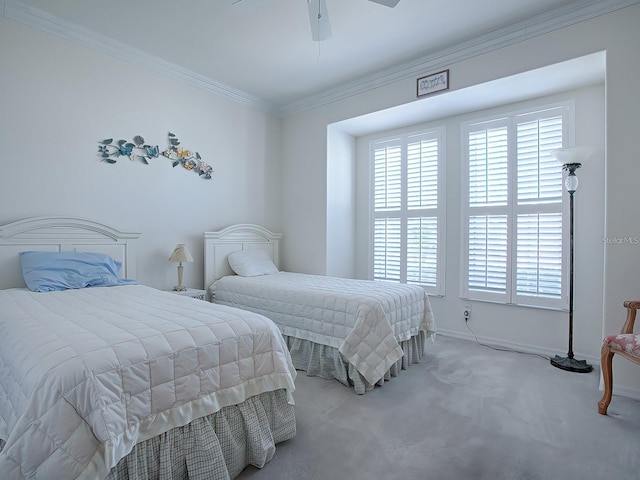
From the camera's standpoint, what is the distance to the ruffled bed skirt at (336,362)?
2551 mm

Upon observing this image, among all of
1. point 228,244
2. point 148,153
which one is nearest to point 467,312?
point 228,244

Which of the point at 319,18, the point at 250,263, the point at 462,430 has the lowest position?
the point at 462,430

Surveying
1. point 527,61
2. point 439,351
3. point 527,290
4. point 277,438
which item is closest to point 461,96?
point 527,61

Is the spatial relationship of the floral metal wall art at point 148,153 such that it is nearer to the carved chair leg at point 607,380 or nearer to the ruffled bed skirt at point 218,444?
the ruffled bed skirt at point 218,444

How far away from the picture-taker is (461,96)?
3.41 m

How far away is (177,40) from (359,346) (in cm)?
305

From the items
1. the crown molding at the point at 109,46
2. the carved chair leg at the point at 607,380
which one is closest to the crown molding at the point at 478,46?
Answer: the crown molding at the point at 109,46

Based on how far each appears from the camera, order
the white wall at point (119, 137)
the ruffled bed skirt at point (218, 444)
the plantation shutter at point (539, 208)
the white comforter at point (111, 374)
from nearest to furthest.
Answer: the white comforter at point (111, 374) < the ruffled bed skirt at point (218, 444) < the white wall at point (119, 137) < the plantation shutter at point (539, 208)

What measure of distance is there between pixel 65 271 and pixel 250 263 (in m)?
1.77

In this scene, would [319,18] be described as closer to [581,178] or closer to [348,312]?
[348,312]

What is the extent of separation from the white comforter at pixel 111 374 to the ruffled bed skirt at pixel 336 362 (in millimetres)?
810

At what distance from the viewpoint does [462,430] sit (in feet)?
6.62

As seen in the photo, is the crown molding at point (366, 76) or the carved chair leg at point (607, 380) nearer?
the carved chair leg at point (607, 380)

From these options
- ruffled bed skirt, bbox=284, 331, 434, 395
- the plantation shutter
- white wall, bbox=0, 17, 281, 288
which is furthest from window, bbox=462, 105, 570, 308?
white wall, bbox=0, 17, 281, 288
